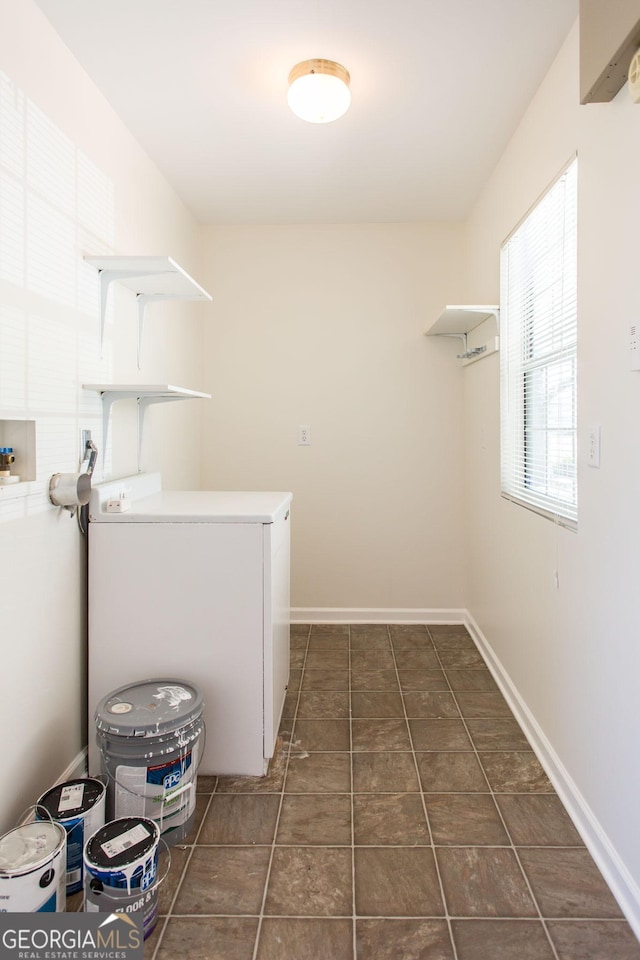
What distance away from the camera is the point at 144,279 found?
2203 mm

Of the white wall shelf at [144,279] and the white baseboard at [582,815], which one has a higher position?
the white wall shelf at [144,279]

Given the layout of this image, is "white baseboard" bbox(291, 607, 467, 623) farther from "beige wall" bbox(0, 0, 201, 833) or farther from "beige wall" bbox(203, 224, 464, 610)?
"beige wall" bbox(0, 0, 201, 833)

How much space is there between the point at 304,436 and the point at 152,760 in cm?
225

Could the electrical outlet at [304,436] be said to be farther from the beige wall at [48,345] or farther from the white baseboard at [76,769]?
the white baseboard at [76,769]

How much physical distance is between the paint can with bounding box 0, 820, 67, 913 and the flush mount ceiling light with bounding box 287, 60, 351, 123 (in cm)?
232

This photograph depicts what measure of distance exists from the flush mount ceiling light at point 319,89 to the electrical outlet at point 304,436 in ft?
5.82

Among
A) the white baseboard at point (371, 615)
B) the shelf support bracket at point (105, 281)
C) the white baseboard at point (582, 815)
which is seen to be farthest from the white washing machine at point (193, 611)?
the white baseboard at point (371, 615)

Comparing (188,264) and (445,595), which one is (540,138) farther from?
(445,595)

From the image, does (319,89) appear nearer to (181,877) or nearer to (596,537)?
(596,537)

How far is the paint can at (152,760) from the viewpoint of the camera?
160cm

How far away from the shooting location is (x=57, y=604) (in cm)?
Result: 180

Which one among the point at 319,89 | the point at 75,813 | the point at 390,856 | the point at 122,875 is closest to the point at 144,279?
the point at 319,89

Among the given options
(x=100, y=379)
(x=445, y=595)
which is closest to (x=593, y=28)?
(x=100, y=379)

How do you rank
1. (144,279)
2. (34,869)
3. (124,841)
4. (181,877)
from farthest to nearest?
1. (144,279)
2. (181,877)
3. (124,841)
4. (34,869)
